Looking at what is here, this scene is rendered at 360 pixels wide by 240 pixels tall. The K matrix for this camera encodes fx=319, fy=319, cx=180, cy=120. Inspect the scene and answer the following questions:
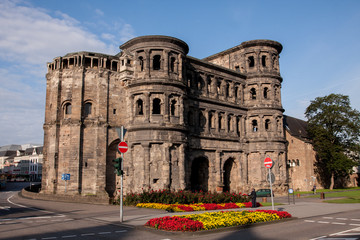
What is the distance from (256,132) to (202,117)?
9314 mm

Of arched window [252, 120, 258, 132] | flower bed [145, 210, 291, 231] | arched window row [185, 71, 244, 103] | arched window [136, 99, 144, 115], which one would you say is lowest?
flower bed [145, 210, 291, 231]

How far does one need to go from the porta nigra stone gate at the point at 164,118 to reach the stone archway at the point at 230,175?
128 millimetres

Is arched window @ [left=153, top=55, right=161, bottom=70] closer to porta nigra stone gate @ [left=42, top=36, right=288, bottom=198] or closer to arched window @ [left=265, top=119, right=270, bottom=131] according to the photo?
porta nigra stone gate @ [left=42, top=36, right=288, bottom=198]

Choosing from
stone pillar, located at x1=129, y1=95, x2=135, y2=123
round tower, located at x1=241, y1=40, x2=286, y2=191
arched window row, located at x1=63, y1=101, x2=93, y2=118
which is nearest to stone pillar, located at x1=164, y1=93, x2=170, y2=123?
stone pillar, located at x1=129, y1=95, x2=135, y2=123

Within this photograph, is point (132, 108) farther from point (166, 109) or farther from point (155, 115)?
point (166, 109)

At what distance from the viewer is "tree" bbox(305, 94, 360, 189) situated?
2073 inches

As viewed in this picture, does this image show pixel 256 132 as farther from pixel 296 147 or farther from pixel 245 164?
pixel 296 147

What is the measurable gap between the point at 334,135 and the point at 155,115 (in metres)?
37.2

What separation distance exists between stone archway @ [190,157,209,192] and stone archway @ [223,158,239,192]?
4.85 m

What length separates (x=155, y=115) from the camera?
31203 mm

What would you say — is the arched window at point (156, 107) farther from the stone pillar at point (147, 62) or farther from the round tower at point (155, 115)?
the stone pillar at point (147, 62)

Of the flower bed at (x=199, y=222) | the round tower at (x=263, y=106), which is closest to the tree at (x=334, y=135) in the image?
the round tower at (x=263, y=106)

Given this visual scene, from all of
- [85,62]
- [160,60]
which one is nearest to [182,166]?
[160,60]

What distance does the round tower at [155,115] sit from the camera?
3006cm
